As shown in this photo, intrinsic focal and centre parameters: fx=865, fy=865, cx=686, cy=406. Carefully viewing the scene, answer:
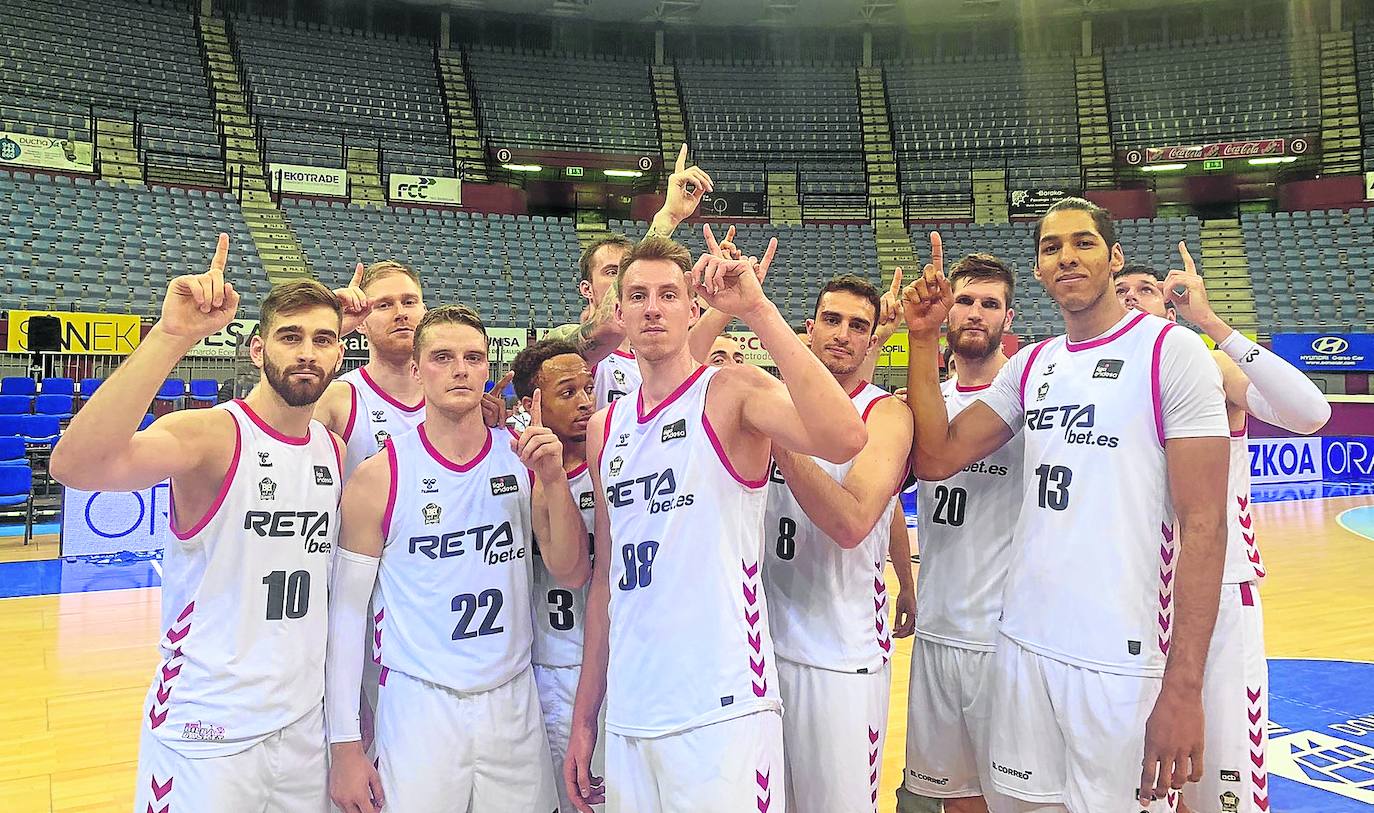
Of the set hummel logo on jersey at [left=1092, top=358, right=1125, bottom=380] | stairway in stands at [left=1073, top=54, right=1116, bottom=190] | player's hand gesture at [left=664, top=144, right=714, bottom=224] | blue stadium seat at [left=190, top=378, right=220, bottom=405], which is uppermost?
stairway in stands at [left=1073, top=54, right=1116, bottom=190]

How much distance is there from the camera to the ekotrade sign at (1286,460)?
1465 centimetres

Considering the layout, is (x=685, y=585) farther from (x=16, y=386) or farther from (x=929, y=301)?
(x=16, y=386)

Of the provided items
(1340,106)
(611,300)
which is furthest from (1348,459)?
(611,300)

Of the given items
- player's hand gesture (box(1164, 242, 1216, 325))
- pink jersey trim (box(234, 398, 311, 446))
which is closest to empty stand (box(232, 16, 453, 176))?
pink jersey trim (box(234, 398, 311, 446))

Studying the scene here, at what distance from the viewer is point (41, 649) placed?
247 inches

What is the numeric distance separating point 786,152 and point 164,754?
82.6ft

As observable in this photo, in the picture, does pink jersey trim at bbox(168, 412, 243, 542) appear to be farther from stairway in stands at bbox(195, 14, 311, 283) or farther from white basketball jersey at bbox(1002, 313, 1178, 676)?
stairway in stands at bbox(195, 14, 311, 283)

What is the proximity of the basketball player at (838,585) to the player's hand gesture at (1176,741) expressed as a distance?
0.81m

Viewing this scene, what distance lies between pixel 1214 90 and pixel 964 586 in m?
27.1

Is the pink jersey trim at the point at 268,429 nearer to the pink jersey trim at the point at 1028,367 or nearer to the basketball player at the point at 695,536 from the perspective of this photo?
the basketball player at the point at 695,536

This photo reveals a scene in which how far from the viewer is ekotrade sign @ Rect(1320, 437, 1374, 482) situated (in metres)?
15.0

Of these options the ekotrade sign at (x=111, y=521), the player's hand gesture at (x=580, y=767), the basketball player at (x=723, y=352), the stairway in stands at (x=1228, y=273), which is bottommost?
the player's hand gesture at (x=580, y=767)

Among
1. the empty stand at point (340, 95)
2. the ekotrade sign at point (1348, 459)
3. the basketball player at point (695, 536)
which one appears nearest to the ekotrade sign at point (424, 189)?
the empty stand at point (340, 95)

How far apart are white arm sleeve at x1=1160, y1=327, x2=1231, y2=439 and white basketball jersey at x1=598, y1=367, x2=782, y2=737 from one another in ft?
4.07
